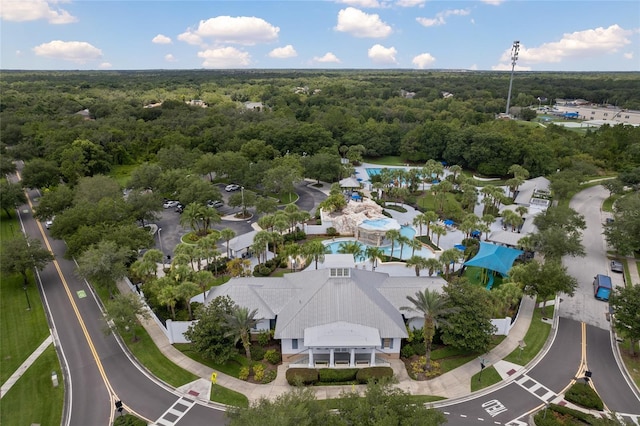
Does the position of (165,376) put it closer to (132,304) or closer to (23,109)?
(132,304)

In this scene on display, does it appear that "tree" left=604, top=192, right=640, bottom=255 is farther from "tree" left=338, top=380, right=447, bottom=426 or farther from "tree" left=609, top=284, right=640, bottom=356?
"tree" left=338, top=380, right=447, bottom=426

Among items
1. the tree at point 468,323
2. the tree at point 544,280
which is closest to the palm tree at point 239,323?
the tree at point 468,323

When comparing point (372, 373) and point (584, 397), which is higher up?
point (584, 397)

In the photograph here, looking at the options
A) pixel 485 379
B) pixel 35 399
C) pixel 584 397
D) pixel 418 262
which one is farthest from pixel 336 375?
pixel 35 399

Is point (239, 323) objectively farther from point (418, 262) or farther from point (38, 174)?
point (38, 174)

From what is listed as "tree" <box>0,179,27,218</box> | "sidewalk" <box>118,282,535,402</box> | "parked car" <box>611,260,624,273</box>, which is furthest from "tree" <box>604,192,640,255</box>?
"tree" <box>0,179,27,218</box>

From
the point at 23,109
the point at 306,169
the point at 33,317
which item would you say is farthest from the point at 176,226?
the point at 23,109

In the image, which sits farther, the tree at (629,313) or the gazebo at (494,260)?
the gazebo at (494,260)

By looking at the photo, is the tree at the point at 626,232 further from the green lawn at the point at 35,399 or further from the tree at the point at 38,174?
the tree at the point at 38,174

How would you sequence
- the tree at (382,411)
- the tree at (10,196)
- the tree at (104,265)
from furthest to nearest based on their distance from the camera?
the tree at (10,196) → the tree at (104,265) → the tree at (382,411)
